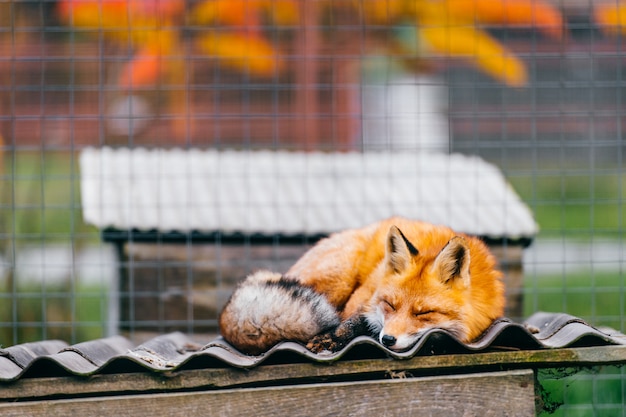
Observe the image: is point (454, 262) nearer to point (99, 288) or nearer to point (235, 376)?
point (235, 376)

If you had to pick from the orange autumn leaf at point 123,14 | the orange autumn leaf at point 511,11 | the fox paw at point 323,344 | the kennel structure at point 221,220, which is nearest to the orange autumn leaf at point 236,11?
the orange autumn leaf at point 123,14

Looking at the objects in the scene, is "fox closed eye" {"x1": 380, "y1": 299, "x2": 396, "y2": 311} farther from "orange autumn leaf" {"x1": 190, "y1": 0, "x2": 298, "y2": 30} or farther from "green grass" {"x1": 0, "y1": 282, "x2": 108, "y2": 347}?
"orange autumn leaf" {"x1": 190, "y1": 0, "x2": 298, "y2": 30}

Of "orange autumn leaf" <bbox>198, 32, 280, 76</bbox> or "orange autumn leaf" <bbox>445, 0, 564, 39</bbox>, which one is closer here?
"orange autumn leaf" <bbox>445, 0, 564, 39</bbox>

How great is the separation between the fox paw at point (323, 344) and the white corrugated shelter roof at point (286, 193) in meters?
2.09

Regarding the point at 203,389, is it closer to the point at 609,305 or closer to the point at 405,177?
the point at 405,177

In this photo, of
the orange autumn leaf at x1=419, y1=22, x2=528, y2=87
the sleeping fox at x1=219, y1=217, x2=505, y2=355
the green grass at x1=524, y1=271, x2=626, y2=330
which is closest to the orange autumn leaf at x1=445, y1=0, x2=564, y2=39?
the orange autumn leaf at x1=419, y1=22, x2=528, y2=87

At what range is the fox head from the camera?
2939mm

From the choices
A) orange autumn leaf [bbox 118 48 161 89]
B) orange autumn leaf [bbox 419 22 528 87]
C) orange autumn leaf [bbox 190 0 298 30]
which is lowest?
orange autumn leaf [bbox 118 48 161 89]

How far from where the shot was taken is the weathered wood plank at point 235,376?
265cm

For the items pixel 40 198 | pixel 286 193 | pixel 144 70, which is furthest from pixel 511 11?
pixel 40 198

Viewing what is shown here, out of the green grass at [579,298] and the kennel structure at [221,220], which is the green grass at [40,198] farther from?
the green grass at [579,298]

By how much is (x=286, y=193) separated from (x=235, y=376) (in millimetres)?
2753

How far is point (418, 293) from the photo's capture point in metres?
3.05

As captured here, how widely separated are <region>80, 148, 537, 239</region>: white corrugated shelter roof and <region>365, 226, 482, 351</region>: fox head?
179 cm
